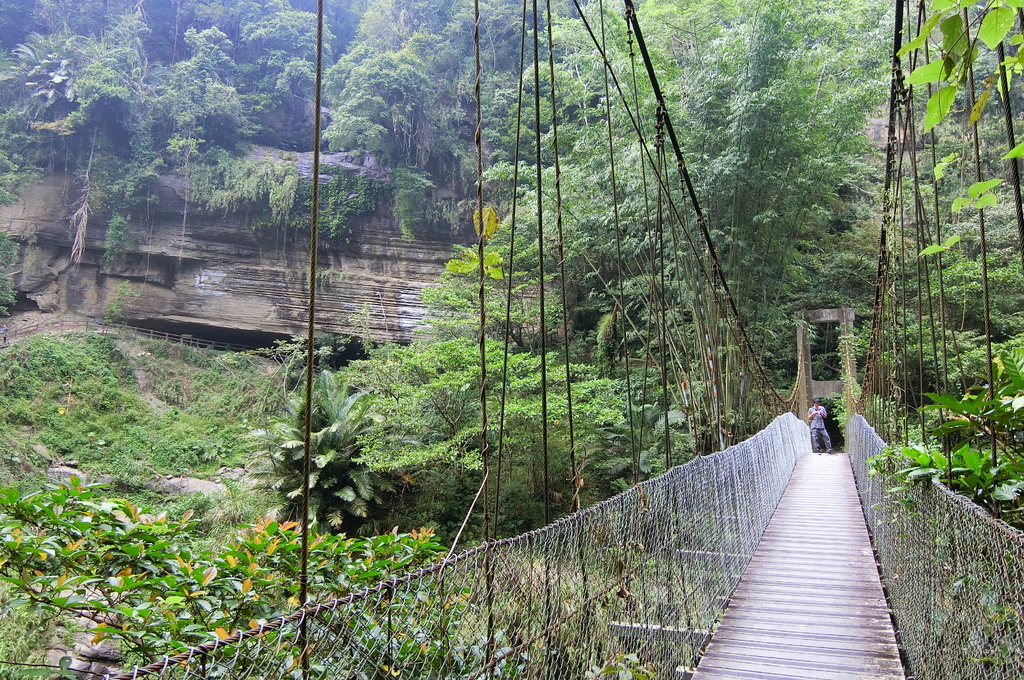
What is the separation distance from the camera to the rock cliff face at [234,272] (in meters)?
12.1

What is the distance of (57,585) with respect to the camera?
1165mm

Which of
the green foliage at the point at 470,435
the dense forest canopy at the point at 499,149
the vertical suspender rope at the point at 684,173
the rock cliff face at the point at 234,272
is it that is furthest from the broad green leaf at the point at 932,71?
the rock cliff face at the point at 234,272

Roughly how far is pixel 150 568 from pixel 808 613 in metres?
2.13

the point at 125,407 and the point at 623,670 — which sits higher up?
the point at 623,670

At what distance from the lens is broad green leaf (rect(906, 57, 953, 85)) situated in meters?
0.86

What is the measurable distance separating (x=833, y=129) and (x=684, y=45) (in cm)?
285

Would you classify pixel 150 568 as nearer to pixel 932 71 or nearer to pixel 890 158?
pixel 932 71

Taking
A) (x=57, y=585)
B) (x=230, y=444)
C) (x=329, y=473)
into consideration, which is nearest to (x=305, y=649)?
(x=57, y=585)

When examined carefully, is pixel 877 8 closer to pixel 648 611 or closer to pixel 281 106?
pixel 648 611

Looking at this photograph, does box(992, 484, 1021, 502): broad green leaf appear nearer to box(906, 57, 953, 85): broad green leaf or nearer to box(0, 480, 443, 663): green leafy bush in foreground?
box(906, 57, 953, 85): broad green leaf

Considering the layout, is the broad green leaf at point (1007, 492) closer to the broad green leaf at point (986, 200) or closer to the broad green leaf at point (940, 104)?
the broad green leaf at point (986, 200)

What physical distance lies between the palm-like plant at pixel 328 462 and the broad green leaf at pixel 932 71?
563 cm

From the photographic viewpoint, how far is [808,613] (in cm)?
225

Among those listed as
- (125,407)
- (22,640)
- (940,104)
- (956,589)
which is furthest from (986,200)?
(125,407)
